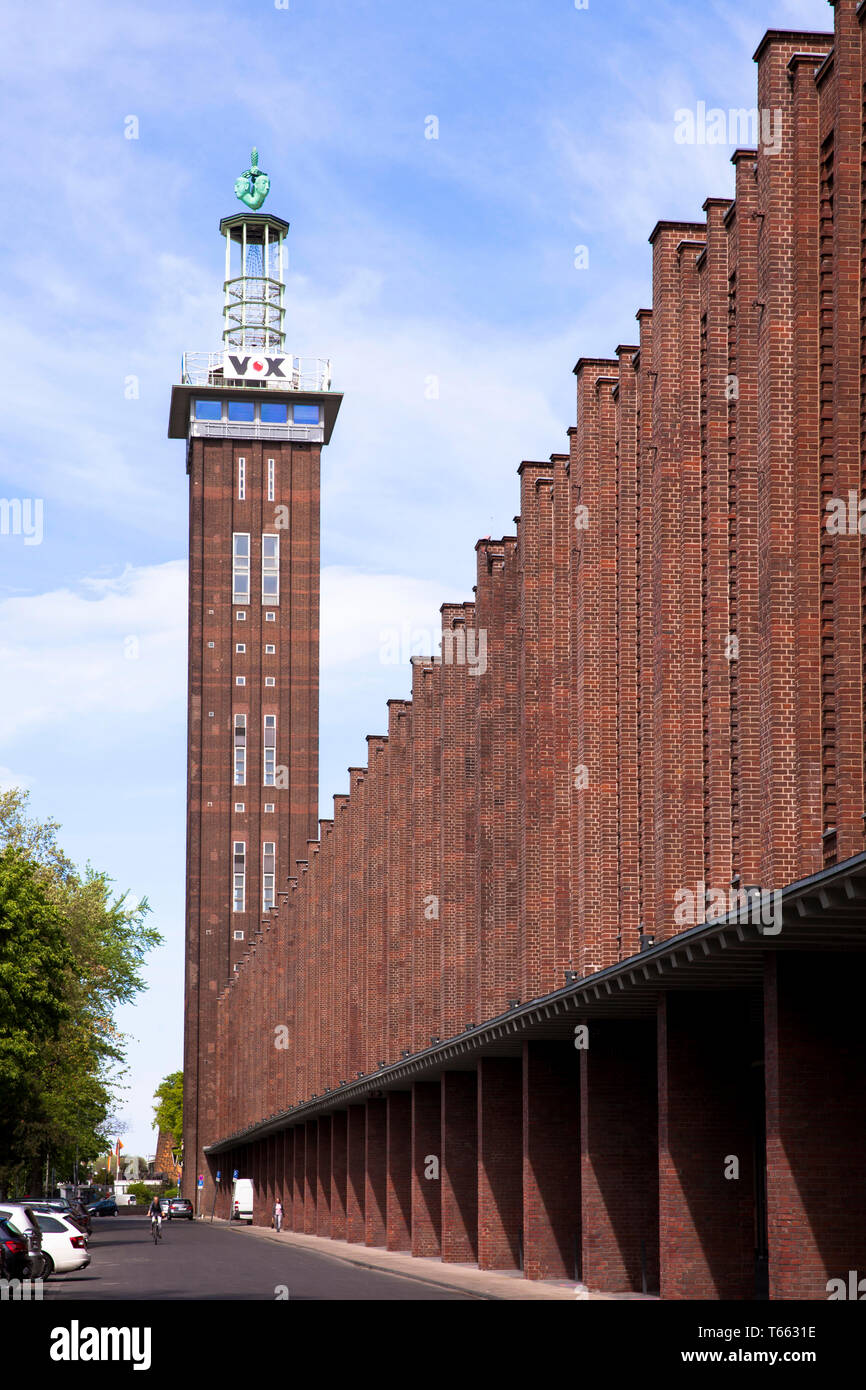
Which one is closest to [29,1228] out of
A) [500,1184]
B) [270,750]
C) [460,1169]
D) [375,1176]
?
[500,1184]

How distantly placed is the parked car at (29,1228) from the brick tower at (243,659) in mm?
74839

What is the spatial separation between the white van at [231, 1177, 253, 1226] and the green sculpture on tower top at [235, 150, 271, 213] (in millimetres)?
67132

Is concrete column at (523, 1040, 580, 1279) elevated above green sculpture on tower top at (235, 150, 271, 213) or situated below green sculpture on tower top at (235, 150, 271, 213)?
below

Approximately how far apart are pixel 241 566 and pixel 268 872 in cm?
1901

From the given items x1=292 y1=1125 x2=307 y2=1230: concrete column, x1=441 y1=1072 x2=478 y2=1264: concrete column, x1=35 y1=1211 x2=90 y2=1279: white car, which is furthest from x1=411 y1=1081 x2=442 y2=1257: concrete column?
x1=292 y1=1125 x2=307 y2=1230: concrete column

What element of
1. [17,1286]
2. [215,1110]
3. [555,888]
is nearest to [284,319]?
[215,1110]

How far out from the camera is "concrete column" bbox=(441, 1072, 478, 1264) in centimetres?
4338

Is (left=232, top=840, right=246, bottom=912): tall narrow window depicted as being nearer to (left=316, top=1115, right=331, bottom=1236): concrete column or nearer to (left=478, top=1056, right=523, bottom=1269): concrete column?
(left=316, top=1115, right=331, bottom=1236): concrete column

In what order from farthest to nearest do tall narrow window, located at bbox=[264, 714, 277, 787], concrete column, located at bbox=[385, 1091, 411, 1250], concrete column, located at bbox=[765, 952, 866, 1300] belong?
tall narrow window, located at bbox=[264, 714, 277, 787], concrete column, located at bbox=[385, 1091, 411, 1250], concrete column, located at bbox=[765, 952, 866, 1300]

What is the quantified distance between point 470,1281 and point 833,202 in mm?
21064

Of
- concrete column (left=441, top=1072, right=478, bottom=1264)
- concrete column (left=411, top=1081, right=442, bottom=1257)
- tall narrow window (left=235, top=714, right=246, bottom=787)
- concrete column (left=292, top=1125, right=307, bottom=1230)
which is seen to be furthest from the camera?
tall narrow window (left=235, top=714, right=246, bottom=787)

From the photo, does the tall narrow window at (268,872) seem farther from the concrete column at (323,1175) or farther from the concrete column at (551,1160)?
the concrete column at (551,1160)

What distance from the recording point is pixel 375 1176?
57.8 meters

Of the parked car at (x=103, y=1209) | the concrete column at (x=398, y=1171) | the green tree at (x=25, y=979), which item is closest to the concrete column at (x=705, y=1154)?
the concrete column at (x=398, y=1171)
